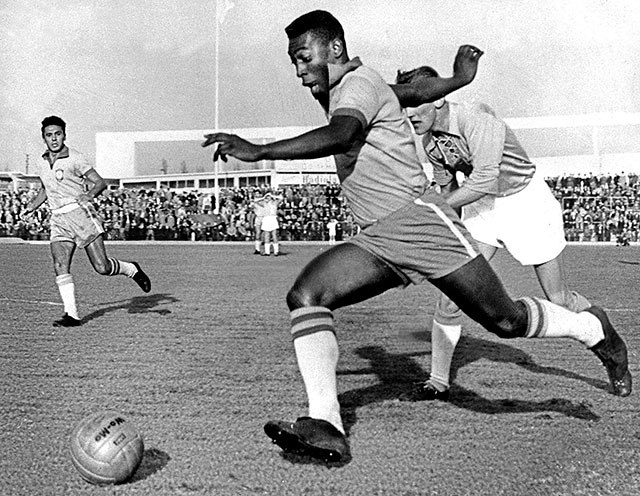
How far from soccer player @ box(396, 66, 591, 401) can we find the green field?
1.52 feet

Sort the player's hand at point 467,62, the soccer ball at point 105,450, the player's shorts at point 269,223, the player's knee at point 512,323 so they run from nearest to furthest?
1. the soccer ball at point 105,450
2. the player's knee at point 512,323
3. the player's hand at point 467,62
4. the player's shorts at point 269,223

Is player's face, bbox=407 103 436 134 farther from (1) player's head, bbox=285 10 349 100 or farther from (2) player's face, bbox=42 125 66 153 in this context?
(2) player's face, bbox=42 125 66 153

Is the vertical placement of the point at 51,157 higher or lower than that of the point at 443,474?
higher

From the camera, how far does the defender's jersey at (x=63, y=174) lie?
1019 centimetres

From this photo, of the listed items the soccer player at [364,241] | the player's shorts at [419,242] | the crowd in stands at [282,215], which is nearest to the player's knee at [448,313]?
the soccer player at [364,241]

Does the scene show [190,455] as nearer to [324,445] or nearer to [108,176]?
[324,445]

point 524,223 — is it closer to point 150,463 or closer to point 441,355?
point 441,355

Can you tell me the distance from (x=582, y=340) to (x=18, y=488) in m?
3.33

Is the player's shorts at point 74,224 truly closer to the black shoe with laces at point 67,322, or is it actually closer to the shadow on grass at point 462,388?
the black shoe with laces at point 67,322

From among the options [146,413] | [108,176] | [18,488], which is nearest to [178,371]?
[146,413]

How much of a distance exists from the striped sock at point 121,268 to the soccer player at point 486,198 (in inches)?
220

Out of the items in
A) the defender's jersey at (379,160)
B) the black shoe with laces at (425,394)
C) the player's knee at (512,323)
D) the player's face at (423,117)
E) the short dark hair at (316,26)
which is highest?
the short dark hair at (316,26)

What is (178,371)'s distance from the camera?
706cm

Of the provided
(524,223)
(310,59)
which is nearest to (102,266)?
(524,223)
